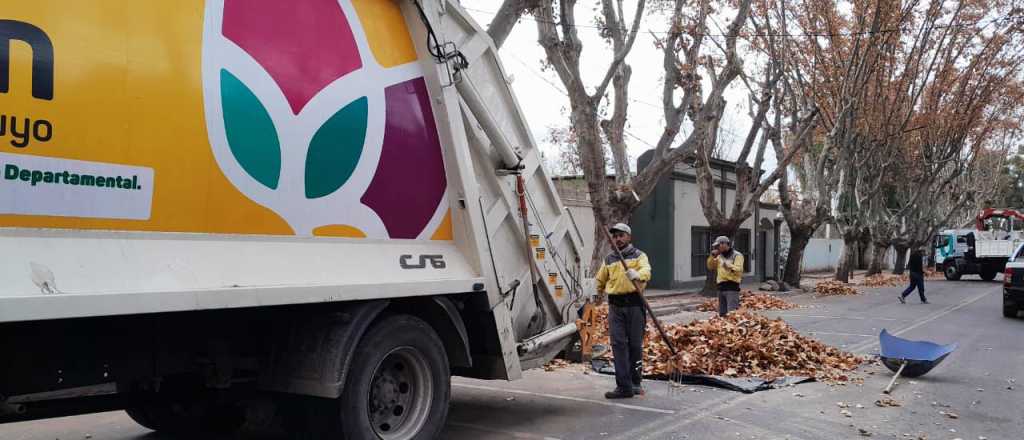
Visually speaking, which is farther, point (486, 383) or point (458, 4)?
point (486, 383)

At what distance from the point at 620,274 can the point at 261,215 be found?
3961 mm

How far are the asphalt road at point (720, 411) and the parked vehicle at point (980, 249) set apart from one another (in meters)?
27.1

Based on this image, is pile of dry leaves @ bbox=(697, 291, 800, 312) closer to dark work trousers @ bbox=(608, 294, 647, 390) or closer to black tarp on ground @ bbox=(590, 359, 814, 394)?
black tarp on ground @ bbox=(590, 359, 814, 394)

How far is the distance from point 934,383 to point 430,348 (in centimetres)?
617

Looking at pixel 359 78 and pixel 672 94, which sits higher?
pixel 672 94

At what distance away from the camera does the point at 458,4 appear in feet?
19.6

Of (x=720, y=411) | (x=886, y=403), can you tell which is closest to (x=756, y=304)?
(x=886, y=403)

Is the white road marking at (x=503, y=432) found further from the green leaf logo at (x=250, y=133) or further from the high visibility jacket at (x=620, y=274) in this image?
the green leaf logo at (x=250, y=133)

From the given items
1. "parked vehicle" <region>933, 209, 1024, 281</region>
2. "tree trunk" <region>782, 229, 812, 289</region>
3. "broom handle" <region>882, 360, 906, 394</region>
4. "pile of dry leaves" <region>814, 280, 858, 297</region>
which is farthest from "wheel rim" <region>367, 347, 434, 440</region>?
"parked vehicle" <region>933, 209, 1024, 281</region>

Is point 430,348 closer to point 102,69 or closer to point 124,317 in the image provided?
point 124,317

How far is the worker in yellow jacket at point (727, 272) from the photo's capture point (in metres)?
11.1

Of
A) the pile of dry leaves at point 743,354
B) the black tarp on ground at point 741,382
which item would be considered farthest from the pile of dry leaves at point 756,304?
the black tarp on ground at point 741,382

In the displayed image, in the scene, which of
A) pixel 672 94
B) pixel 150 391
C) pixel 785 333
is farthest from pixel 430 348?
pixel 672 94

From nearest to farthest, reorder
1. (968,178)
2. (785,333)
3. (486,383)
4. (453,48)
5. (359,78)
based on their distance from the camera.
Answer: (359,78) → (453,48) → (486,383) → (785,333) → (968,178)
